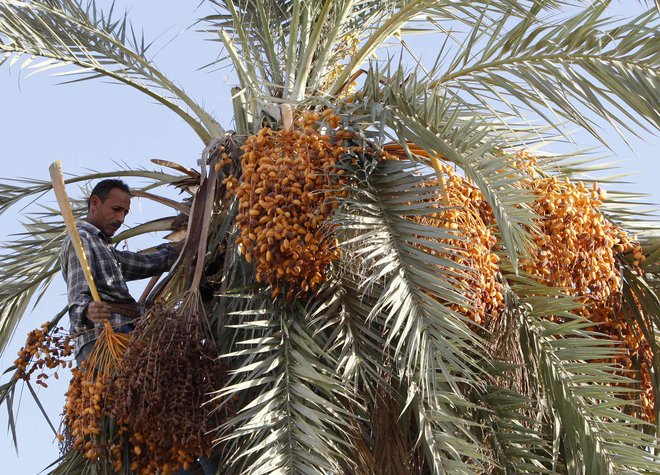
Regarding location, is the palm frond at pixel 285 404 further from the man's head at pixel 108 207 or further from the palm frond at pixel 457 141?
the man's head at pixel 108 207

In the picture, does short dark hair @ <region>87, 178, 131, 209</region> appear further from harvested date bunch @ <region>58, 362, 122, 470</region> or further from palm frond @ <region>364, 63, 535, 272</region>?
palm frond @ <region>364, 63, 535, 272</region>

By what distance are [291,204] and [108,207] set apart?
1816mm

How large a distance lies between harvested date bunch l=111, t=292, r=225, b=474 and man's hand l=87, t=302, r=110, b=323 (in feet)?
1.33

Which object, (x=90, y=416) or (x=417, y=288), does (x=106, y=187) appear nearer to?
(x=90, y=416)

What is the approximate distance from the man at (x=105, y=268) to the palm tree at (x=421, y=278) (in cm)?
25

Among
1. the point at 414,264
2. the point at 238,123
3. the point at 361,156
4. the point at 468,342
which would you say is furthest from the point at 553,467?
the point at 238,123

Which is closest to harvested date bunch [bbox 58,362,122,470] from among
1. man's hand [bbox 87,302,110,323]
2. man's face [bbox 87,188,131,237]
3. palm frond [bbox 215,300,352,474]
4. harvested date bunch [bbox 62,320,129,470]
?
harvested date bunch [bbox 62,320,129,470]

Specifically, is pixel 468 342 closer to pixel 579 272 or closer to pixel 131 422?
pixel 579 272

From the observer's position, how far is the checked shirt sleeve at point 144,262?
6.62 m

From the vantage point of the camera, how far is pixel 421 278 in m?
5.10

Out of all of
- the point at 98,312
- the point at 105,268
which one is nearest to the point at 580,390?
the point at 98,312

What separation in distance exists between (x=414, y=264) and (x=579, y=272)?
3.37 ft

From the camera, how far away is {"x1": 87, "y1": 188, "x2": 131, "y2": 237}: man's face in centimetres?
673

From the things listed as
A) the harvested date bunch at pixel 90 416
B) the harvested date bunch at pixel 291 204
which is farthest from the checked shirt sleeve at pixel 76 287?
the harvested date bunch at pixel 291 204
